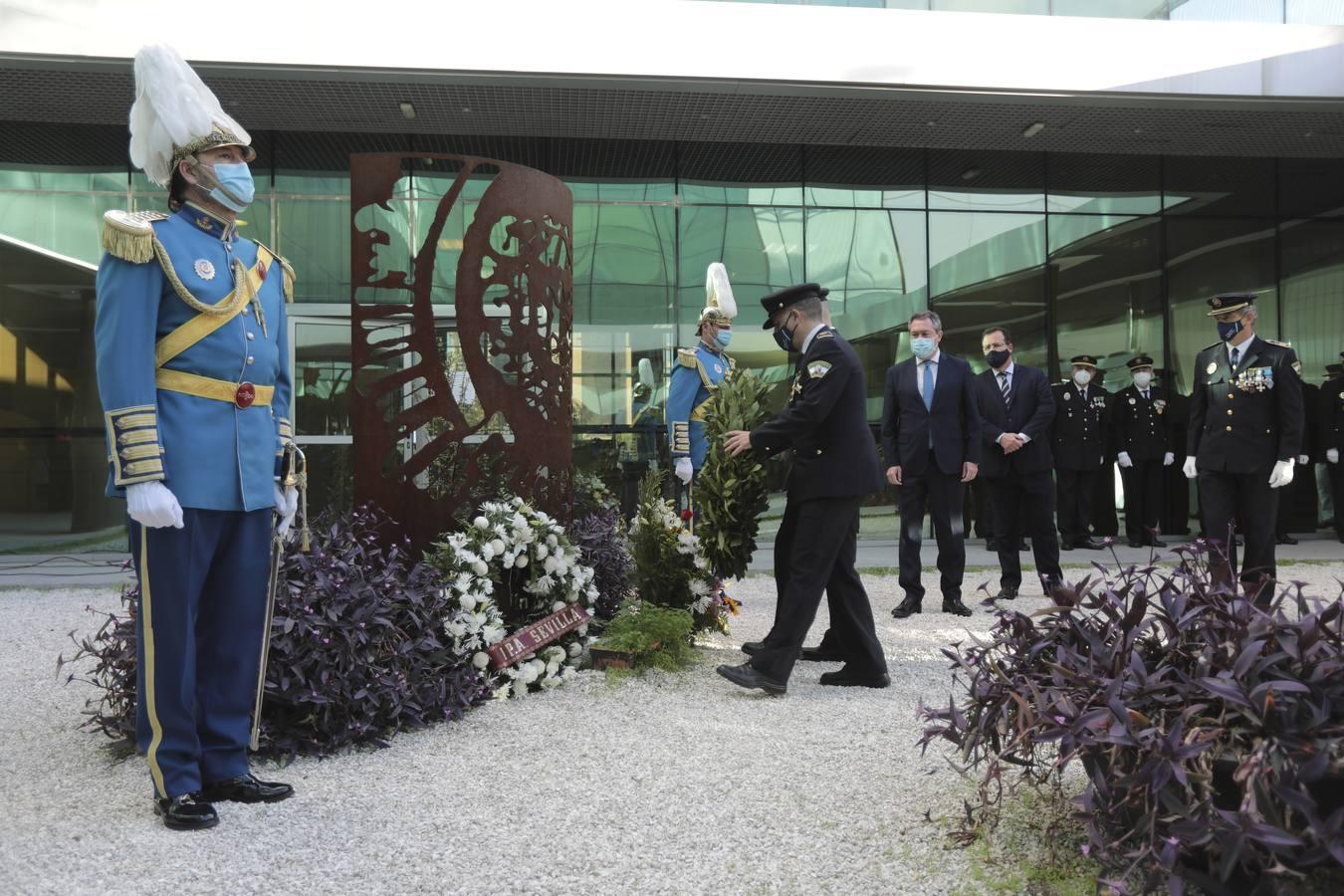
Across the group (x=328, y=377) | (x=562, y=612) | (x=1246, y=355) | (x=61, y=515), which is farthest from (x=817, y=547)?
(x=61, y=515)

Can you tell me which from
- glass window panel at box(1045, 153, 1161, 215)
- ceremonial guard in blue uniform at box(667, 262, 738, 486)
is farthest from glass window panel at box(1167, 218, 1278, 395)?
ceremonial guard in blue uniform at box(667, 262, 738, 486)

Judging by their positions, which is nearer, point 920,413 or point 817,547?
point 817,547

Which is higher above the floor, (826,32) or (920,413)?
(826,32)

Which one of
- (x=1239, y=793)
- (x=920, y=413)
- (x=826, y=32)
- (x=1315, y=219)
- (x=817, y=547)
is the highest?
(x=826, y=32)

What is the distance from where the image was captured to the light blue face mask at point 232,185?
314 centimetres

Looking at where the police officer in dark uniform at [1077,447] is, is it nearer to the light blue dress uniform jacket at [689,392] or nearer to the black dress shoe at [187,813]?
the light blue dress uniform jacket at [689,392]

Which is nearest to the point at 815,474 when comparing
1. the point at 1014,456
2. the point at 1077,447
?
the point at 1014,456

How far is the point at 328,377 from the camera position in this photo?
11.6 m

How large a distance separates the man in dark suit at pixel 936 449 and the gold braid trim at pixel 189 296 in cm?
490

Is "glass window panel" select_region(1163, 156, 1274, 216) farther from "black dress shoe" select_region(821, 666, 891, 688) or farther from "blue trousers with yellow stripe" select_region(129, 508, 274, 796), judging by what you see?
"blue trousers with yellow stripe" select_region(129, 508, 274, 796)

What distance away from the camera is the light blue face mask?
3141 mm

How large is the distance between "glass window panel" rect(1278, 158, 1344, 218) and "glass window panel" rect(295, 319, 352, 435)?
11853mm

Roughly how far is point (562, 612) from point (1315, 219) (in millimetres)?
12606

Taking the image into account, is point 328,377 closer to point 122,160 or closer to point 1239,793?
point 122,160
